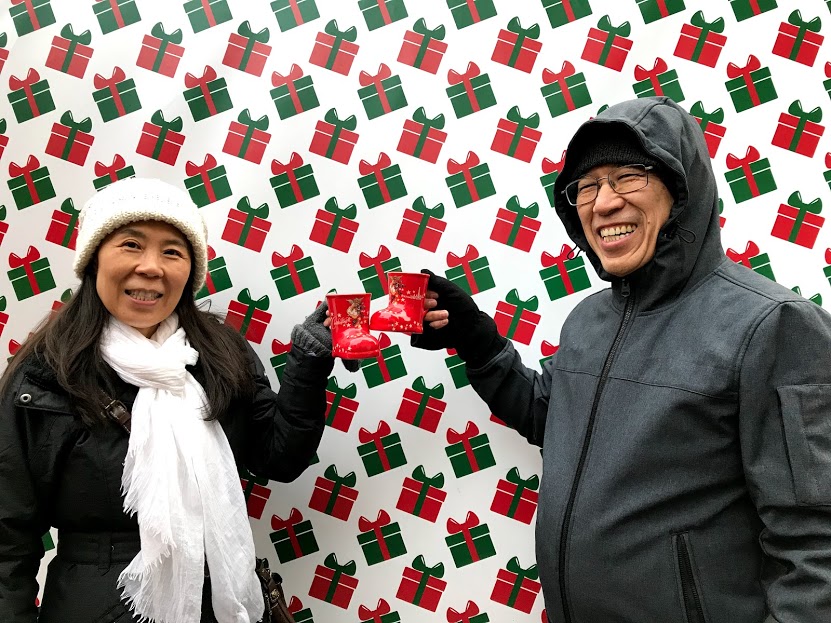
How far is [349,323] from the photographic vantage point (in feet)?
5.37

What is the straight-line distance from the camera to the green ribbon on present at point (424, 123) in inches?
82.3

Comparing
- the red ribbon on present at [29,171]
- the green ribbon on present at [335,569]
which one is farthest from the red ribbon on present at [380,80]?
the green ribbon on present at [335,569]

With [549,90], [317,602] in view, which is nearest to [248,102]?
[549,90]

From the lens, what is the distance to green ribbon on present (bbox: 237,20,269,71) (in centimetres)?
210

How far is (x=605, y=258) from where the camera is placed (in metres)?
1.51

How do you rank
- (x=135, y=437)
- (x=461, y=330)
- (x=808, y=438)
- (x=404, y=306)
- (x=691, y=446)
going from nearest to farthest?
(x=808, y=438)
(x=691, y=446)
(x=135, y=437)
(x=404, y=306)
(x=461, y=330)

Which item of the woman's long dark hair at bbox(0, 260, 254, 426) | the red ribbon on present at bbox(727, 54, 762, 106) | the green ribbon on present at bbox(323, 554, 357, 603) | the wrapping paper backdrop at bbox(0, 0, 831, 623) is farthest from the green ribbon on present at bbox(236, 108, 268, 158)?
the red ribbon on present at bbox(727, 54, 762, 106)

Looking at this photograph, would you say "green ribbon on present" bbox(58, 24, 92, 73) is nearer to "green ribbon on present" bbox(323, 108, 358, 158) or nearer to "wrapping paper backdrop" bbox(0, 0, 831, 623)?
"wrapping paper backdrop" bbox(0, 0, 831, 623)

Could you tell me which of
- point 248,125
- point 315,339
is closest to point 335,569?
point 315,339

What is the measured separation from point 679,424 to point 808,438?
0.23 metres

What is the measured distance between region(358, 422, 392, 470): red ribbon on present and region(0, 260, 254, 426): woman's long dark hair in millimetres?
487

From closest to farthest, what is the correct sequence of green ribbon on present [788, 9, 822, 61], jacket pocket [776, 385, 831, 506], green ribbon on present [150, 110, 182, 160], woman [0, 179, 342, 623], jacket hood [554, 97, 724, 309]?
jacket pocket [776, 385, 831, 506] → jacket hood [554, 97, 724, 309] → woman [0, 179, 342, 623] → green ribbon on present [788, 9, 822, 61] → green ribbon on present [150, 110, 182, 160]

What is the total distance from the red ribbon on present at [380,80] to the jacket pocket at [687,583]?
1.53 metres

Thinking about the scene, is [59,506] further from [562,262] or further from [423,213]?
[562,262]
